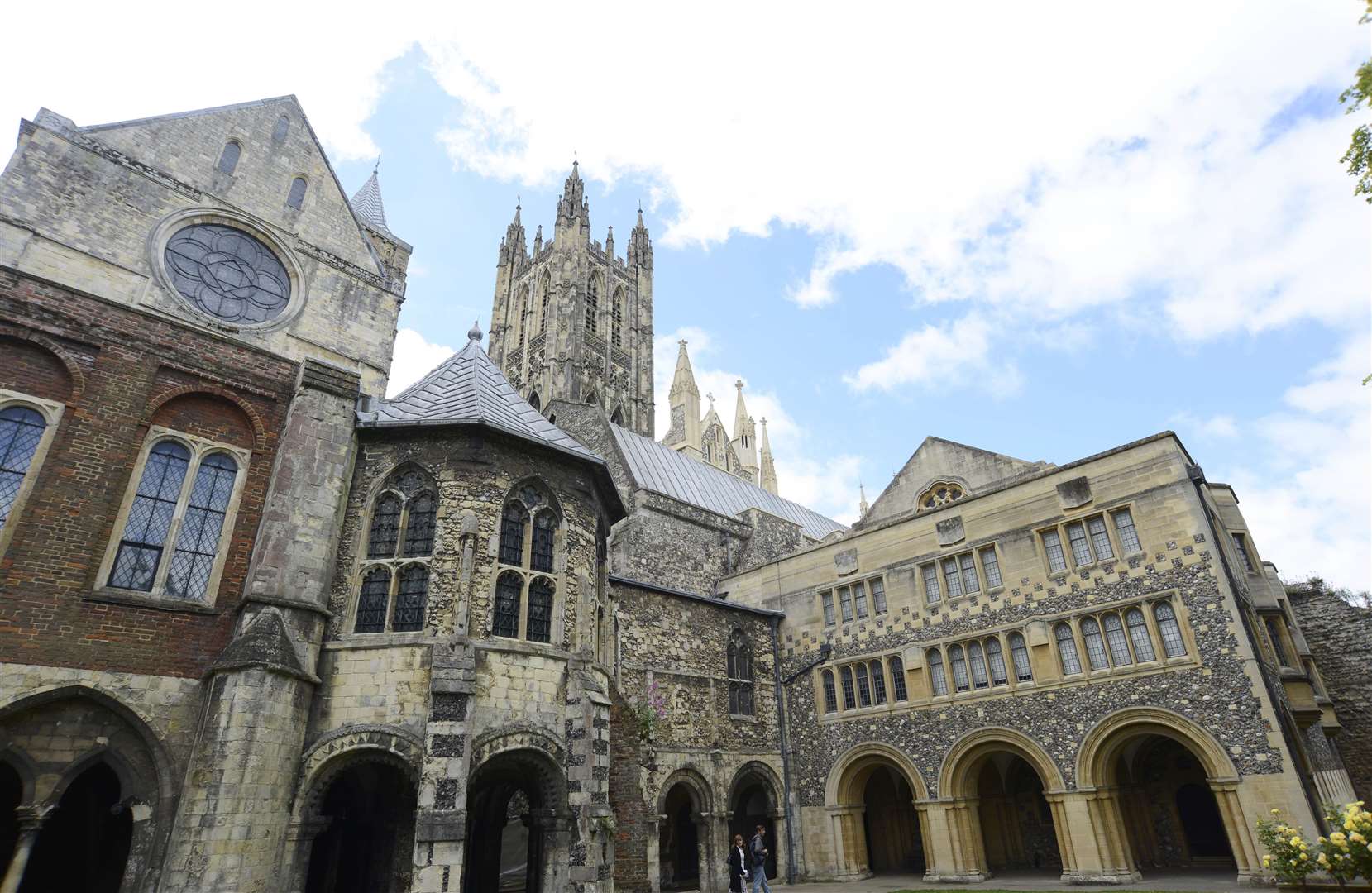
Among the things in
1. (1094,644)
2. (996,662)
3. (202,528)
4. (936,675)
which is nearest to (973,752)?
(936,675)

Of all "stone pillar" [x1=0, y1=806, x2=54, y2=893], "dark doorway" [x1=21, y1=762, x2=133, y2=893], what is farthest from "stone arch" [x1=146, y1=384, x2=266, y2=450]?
"stone pillar" [x1=0, y1=806, x2=54, y2=893]

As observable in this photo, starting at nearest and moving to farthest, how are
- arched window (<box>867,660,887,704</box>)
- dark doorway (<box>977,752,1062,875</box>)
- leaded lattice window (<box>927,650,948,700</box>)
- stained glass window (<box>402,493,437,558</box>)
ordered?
stained glass window (<box>402,493,437,558</box>) < leaded lattice window (<box>927,650,948,700</box>) < dark doorway (<box>977,752,1062,875</box>) < arched window (<box>867,660,887,704</box>)

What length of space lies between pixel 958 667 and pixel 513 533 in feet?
41.9

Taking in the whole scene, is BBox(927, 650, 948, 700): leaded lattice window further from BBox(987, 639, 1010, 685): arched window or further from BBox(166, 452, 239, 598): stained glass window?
BBox(166, 452, 239, 598): stained glass window

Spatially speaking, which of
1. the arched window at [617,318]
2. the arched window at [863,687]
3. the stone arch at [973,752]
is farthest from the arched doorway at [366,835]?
the arched window at [617,318]

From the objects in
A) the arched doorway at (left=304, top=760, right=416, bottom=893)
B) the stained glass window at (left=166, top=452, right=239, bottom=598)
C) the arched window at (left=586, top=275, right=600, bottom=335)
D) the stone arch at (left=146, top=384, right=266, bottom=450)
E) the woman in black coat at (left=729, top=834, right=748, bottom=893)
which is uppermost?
the arched window at (left=586, top=275, right=600, bottom=335)

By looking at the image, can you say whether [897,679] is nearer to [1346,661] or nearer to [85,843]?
[1346,661]

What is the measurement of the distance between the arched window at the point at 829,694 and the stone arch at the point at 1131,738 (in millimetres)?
6975

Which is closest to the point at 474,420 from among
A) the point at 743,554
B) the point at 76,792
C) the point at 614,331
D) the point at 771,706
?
the point at 76,792

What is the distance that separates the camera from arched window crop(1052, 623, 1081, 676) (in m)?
Answer: 17.4

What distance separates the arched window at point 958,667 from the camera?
19.2 meters

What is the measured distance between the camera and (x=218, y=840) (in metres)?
9.66

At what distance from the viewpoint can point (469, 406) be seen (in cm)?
1430

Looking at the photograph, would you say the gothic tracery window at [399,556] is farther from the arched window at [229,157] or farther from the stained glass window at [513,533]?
the arched window at [229,157]
